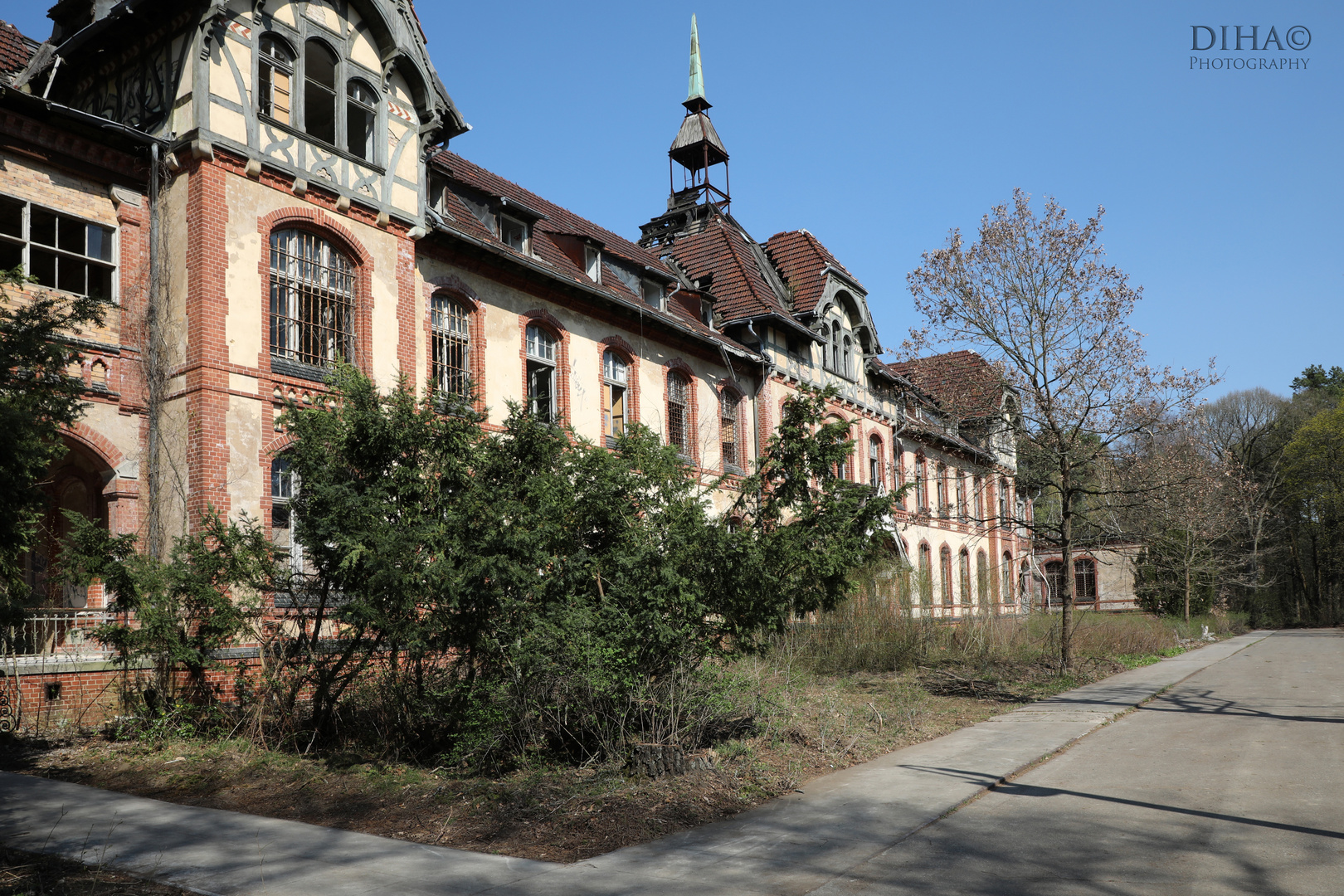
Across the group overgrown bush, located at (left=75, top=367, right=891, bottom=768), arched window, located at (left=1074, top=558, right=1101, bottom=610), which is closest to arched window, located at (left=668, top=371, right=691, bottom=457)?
overgrown bush, located at (left=75, top=367, right=891, bottom=768)

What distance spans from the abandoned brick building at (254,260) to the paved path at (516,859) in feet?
12.4

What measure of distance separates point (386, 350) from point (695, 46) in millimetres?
24357

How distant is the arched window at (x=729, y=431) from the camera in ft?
81.7

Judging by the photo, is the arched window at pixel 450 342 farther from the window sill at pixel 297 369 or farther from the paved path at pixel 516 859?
the paved path at pixel 516 859

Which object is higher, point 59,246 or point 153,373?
point 59,246

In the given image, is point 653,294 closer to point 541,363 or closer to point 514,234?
point 514,234

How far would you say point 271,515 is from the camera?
1365cm

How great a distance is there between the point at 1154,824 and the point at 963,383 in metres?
13.1

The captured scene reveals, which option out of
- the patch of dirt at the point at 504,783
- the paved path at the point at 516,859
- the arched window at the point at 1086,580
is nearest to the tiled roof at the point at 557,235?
the patch of dirt at the point at 504,783

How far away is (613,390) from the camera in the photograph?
848 inches

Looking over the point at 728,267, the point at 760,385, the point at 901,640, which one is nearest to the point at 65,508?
the point at 901,640

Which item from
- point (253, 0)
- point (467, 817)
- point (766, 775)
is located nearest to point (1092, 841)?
point (766, 775)

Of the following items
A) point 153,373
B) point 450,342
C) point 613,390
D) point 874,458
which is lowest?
point 874,458

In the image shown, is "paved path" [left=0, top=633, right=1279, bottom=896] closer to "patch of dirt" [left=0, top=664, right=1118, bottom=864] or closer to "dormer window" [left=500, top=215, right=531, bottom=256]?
"patch of dirt" [left=0, top=664, right=1118, bottom=864]
